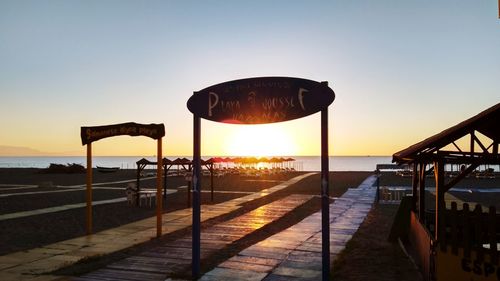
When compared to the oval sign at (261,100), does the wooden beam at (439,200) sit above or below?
below

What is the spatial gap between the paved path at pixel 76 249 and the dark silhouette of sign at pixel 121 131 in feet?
8.78

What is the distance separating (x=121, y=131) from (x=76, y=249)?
144 inches

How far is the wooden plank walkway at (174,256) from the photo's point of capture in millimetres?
7234

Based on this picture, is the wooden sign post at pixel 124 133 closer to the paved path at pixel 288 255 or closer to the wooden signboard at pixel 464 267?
the paved path at pixel 288 255

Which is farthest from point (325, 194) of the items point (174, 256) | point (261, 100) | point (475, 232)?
point (174, 256)

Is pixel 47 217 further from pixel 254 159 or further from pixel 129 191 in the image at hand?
pixel 254 159

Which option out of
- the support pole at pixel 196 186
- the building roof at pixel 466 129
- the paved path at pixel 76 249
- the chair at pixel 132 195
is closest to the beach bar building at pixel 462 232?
the building roof at pixel 466 129

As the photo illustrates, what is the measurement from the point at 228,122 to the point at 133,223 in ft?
25.1

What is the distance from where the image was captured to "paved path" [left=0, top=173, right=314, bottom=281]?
24.9 ft

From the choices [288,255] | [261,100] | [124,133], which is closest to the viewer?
[261,100]

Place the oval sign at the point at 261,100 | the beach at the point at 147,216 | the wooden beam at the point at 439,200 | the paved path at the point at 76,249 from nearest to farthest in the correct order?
the wooden beam at the point at 439,200
the oval sign at the point at 261,100
the paved path at the point at 76,249
the beach at the point at 147,216

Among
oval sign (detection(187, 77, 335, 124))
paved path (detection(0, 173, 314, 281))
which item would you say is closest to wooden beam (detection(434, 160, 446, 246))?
oval sign (detection(187, 77, 335, 124))

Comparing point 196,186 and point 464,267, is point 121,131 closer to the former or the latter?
point 196,186

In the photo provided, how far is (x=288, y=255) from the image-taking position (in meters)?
8.78
